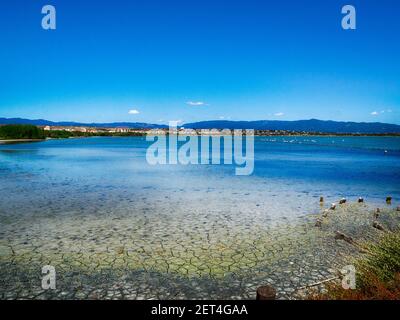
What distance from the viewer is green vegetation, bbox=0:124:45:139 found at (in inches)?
4681

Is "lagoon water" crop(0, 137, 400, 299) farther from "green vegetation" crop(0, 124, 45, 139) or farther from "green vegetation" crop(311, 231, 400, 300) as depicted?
"green vegetation" crop(0, 124, 45, 139)

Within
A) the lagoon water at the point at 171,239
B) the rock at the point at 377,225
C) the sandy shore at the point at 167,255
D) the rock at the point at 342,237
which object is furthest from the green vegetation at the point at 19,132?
the rock at the point at 377,225

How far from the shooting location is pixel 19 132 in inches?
4941

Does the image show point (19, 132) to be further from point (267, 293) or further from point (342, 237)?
point (267, 293)

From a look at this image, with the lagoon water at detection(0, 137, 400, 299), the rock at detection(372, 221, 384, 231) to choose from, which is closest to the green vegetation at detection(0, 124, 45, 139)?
the lagoon water at detection(0, 137, 400, 299)

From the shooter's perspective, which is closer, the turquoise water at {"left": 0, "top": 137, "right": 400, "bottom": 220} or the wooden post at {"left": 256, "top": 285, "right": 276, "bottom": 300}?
the wooden post at {"left": 256, "top": 285, "right": 276, "bottom": 300}

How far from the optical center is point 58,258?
33.2 ft

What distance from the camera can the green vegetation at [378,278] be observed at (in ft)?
21.2

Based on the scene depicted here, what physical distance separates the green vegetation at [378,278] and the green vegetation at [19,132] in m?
133

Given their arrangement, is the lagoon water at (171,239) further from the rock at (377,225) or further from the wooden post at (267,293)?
the wooden post at (267,293)

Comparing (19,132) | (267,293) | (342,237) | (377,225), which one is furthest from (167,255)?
(19,132)

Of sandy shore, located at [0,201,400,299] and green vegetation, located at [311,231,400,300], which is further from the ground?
green vegetation, located at [311,231,400,300]

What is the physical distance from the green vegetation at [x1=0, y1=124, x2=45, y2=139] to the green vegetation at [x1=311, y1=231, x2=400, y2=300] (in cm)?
13275
